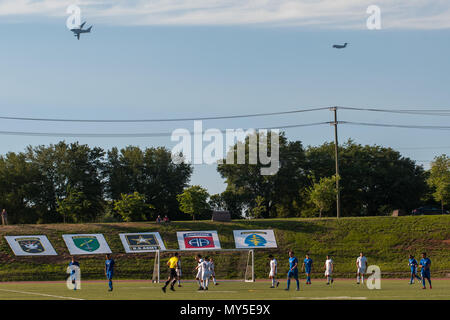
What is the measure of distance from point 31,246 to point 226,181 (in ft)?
152

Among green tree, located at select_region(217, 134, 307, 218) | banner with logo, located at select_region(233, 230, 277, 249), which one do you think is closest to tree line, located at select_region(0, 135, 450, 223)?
green tree, located at select_region(217, 134, 307, 218)

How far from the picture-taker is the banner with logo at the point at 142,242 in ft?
177

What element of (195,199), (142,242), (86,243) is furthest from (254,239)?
(86,243)

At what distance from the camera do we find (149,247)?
54.3m

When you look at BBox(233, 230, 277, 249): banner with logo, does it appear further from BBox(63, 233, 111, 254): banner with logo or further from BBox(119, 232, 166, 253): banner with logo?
BBox(63, 233, 111, 254): banner with logo

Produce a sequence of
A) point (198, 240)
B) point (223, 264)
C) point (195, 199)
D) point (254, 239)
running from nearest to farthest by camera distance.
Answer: point (223, 264) → point (198, 240) → point (254, 239) → point (195, 199)

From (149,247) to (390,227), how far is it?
900 inches

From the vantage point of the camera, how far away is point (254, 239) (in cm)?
5578

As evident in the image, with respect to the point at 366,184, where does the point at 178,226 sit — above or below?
below

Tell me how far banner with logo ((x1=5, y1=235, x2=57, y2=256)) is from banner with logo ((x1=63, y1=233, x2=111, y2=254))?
1721mm

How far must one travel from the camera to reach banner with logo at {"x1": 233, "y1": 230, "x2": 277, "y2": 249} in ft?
180

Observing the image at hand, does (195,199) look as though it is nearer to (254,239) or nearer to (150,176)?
(254,239)

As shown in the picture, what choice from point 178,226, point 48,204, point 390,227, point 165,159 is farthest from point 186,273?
point 165,159
